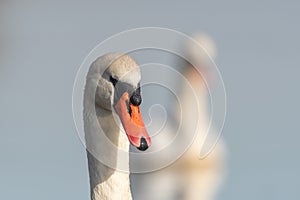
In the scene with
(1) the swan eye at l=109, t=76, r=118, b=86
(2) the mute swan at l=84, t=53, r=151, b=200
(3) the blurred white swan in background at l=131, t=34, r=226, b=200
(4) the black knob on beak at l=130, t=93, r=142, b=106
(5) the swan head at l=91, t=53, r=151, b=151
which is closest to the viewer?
(5) the swan head at l=91, t=53, r=151, b=151

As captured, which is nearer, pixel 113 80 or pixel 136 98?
pixel 136 98

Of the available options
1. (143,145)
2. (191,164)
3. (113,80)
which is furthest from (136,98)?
(191,164)

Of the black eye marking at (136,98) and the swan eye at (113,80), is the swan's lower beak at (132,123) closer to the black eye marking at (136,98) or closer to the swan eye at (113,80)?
the black eye marking at (136,98)

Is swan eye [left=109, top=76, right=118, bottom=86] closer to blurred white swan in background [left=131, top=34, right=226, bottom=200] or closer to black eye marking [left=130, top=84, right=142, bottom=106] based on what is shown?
black eye marking [left=130, top=84, right=142, bottom=106]

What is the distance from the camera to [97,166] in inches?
416

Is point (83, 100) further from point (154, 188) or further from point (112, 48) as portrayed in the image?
point (154, 188)

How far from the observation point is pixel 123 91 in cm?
983

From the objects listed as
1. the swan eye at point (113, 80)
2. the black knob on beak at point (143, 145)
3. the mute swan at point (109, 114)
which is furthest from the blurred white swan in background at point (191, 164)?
the black knob on beak at point (143, 145)

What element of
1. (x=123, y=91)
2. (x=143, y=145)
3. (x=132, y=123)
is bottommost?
(x=143, y=145)

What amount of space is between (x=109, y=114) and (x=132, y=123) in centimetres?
88

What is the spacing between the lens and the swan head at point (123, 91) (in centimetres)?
933

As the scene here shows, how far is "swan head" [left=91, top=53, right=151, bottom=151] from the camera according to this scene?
9.33m

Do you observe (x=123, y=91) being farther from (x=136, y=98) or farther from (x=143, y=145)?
(x=143, y=145)

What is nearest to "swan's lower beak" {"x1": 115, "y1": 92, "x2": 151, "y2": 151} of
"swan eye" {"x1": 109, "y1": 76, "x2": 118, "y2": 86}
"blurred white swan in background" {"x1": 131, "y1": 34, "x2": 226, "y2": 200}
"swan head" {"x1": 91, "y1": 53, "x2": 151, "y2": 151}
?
"swan head" {"x1": 91, "y1": 53, "x2": 151, "y2": 151}
